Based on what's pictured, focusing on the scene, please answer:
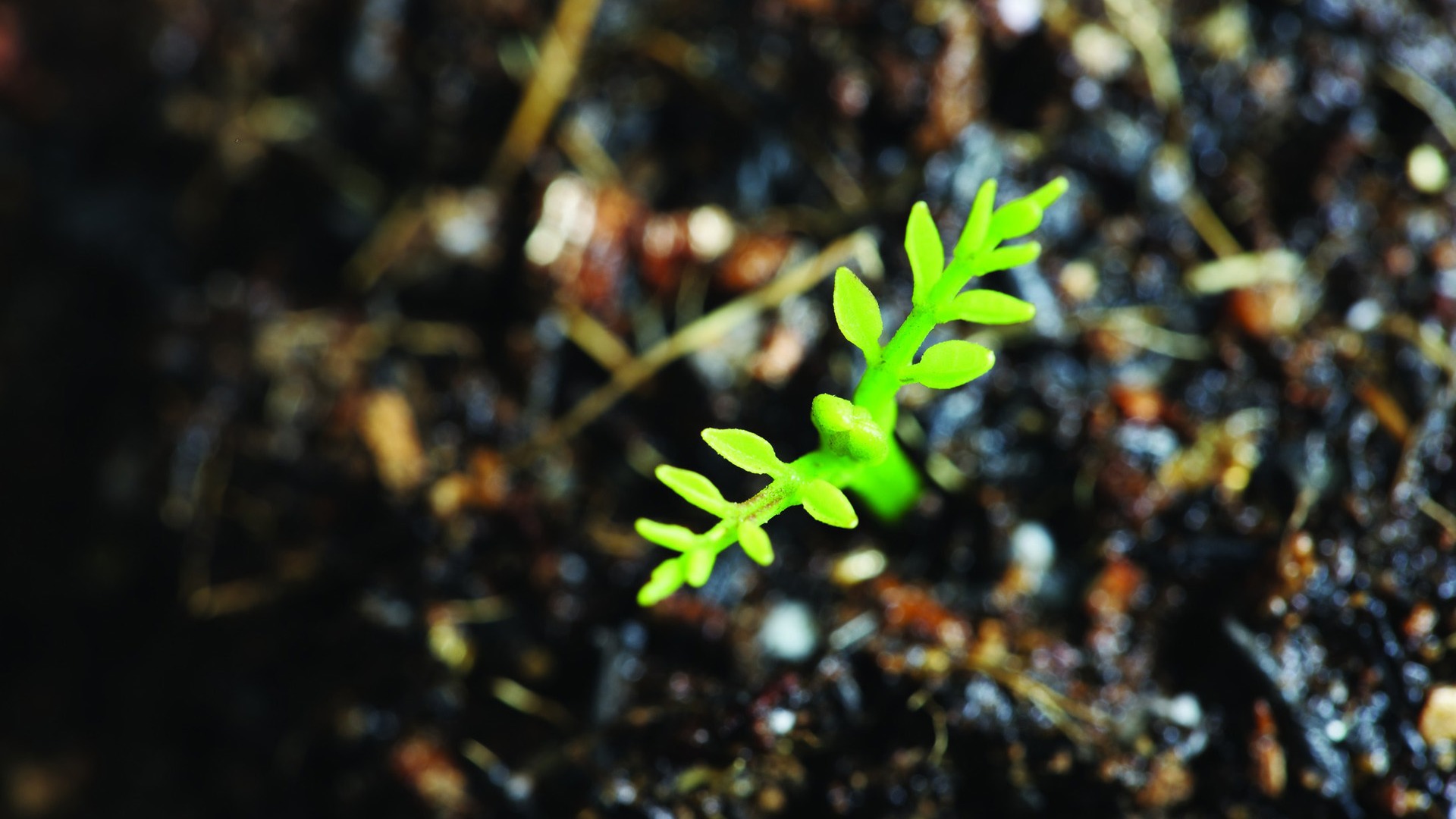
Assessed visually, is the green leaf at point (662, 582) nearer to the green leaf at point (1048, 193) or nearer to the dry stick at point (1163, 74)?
the green leaf at point (1048, 193)

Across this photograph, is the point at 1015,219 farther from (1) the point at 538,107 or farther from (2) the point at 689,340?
(1) the point at 538,107

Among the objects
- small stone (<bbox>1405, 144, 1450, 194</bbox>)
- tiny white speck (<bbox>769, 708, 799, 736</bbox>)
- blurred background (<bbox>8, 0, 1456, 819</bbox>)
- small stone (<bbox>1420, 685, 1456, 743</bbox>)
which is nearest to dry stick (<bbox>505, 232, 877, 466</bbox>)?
blurred background (<bbox>8, 0, 1456, 819</bbox>)

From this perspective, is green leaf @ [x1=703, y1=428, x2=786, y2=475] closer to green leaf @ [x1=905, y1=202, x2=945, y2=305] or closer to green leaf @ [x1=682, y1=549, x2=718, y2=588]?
green leaf @ [x1=682, y1=549, x2=718, y2=588]

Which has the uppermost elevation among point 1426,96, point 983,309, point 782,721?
point 1426,96

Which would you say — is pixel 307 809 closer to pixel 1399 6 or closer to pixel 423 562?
pixel 423 562

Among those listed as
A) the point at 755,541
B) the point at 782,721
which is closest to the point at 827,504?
the point at 755,541

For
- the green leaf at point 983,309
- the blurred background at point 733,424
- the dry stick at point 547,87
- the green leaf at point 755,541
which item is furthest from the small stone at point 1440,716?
the dry stick at point 547,87

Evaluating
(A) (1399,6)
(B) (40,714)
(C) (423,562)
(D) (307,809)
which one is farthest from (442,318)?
(A) (1399,6)
